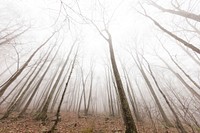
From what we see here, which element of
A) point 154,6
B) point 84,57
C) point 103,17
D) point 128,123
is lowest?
point 128,123

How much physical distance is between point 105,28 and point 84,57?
41.8ft

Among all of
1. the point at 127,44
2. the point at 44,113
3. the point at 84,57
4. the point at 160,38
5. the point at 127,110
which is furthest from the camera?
the point at 84,57

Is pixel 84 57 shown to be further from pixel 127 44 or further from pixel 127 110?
pixel 127 110

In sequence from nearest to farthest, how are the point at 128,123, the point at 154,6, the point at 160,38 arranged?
the point at 128,123
the point at 154,6
the point at 160,38

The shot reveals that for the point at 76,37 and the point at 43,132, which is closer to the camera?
the point at 43,132

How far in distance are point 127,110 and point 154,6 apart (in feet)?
26.7

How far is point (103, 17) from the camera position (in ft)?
33.2

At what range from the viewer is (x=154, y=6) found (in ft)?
33.7

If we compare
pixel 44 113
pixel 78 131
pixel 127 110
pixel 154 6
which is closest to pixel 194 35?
pixel 154 6

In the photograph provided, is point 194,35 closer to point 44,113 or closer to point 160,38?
point 160,38

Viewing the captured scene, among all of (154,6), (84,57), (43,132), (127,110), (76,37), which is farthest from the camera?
(84,57)

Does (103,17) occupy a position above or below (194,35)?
below

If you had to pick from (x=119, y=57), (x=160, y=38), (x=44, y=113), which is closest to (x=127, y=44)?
(x=119, y=57)

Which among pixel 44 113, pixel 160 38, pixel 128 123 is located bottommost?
pixel 128 123
